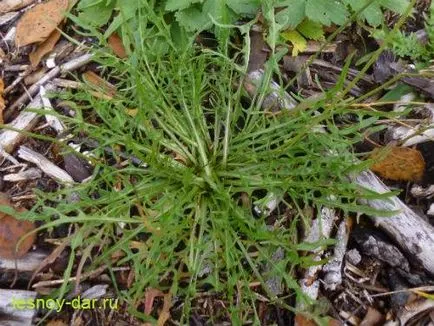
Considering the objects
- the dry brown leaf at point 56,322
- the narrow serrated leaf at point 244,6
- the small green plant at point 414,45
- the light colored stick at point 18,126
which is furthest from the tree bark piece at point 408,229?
the light colored stick at point 18,126

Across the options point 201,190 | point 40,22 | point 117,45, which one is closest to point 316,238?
point 201,190

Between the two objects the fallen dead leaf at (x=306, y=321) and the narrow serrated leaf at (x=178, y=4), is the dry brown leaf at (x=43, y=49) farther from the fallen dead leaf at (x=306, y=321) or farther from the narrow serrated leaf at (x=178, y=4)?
the fallen dead leaf at (x=306, y=321)

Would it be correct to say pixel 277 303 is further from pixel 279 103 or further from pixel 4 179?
pixel 4 179

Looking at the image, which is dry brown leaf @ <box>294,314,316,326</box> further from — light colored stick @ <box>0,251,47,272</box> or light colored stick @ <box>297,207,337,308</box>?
light colored stick @ <box>0,251,47,272</box>

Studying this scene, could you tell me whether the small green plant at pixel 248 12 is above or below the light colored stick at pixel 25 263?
above

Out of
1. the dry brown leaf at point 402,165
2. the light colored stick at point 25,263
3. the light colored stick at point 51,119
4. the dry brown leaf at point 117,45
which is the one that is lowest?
the dry brown leaf at point 402,165

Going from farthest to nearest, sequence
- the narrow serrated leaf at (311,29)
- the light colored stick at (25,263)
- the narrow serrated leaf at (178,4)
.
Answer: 1. the narrow serrated leaf at (311,29)
2. the narrow serrated leaf at (178,4)
3. the light colored stick at (25,263)
